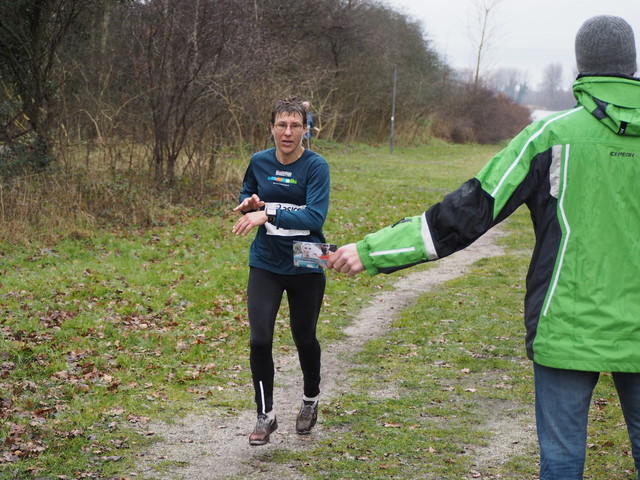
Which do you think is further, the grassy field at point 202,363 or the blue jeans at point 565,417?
the grassy field at point 202,363

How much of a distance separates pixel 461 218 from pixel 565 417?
81cm

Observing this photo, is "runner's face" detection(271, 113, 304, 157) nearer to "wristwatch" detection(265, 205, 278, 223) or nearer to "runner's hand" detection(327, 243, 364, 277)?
"wristwatch" detection(265, 205, 278, 223)

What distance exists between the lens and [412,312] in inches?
377

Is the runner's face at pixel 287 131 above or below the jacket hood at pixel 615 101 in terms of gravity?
below

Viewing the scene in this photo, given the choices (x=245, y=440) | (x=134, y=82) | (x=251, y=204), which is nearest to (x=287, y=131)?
(x=251, y=204)

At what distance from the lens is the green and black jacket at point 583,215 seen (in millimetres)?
2717

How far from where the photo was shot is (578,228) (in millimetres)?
2746

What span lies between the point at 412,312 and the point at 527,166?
6892mm

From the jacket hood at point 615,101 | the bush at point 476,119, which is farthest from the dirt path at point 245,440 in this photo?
the bush at point 476,119

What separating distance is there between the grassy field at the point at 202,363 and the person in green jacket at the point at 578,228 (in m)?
2.25

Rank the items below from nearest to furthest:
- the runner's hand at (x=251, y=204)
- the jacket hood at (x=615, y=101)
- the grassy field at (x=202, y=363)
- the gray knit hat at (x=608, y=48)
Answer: the jacket hood at (x=615, y=101) → the gray knit hat at (x=608, y=48) → the runner's hand at (x=251, y=204) → the grassy field at (x=202, y=363)

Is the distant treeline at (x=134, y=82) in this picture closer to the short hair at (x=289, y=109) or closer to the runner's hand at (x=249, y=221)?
the short hair at (x=289, y=109)

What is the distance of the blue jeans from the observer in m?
2.76

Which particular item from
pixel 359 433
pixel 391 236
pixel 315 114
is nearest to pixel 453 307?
pixel 359 433
